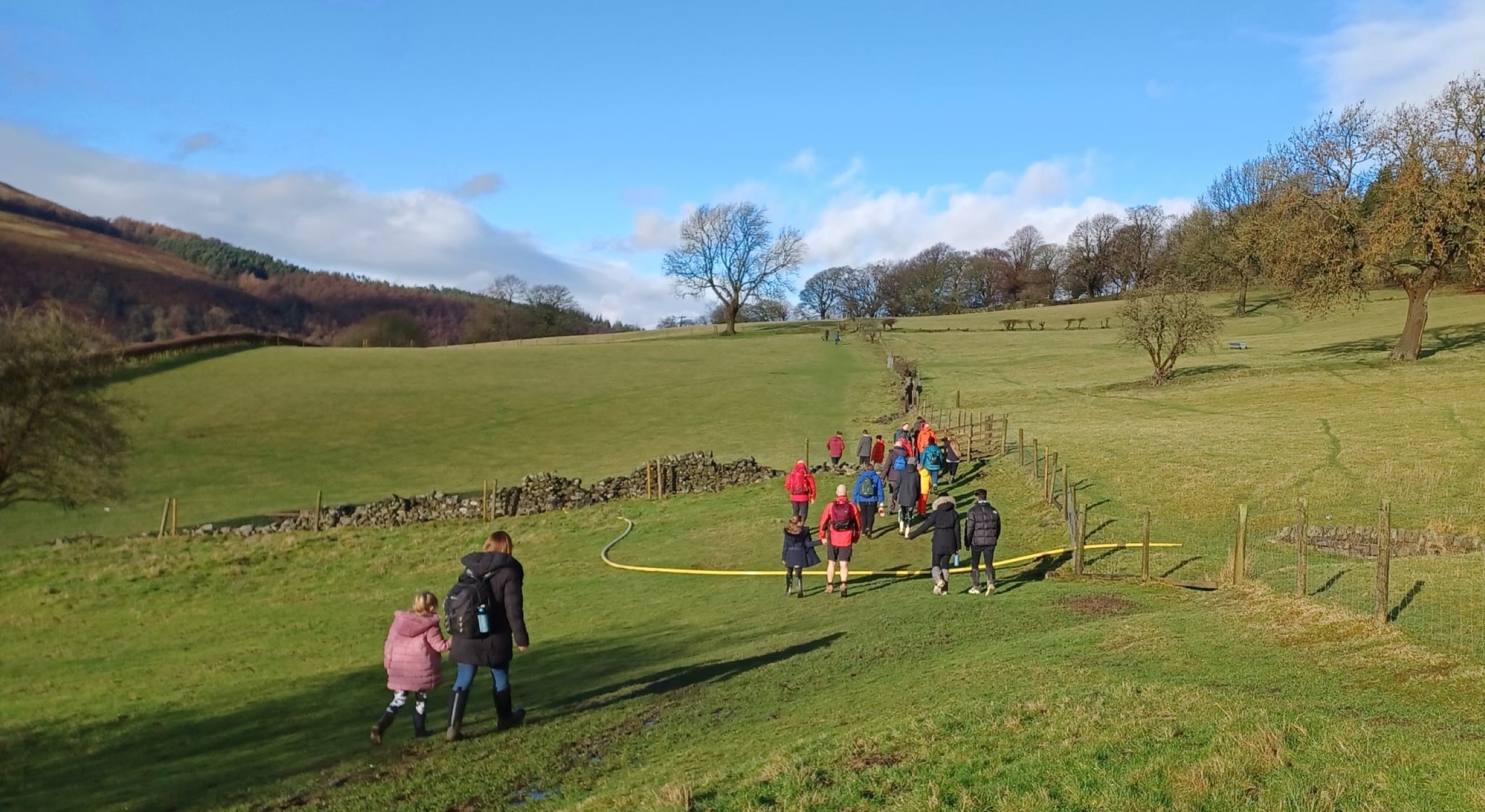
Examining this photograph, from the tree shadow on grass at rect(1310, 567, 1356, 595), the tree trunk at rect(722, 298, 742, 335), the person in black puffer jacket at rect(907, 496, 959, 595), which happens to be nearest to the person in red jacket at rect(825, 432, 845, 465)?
the person in black puffer jacket at rect(907, 496, 959, 595)

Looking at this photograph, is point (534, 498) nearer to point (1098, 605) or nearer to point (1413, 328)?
point (1098, 605)

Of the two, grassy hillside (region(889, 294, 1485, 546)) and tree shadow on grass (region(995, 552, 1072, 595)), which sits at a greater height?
grassy hillside (region(889, 294, 1485, 546))

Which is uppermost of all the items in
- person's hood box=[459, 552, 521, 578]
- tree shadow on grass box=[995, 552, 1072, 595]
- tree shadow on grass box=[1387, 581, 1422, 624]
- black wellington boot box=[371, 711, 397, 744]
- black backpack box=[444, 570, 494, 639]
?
person's hood box=[459, 552, 521, 578]

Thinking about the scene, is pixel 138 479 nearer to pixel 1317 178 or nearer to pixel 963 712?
pixel 963 712

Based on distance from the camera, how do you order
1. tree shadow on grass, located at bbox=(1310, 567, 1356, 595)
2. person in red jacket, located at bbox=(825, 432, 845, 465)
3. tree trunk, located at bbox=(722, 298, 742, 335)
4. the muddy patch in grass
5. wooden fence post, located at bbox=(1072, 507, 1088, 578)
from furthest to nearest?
tree trunk, located at bbox=(722, 298, 742, 335) < person in red jacket, located at bbox=(825, 432, 845, 465) < wooden fence post, located at bbox=(1072, 507, 1088, 578) < the muddy patch in grass < tree shadow on grass, located at bbox=(1310, 567, 1356, 595)

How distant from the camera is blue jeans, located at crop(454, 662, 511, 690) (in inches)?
417

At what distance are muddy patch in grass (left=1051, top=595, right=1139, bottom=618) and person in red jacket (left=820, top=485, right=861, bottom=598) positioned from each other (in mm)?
4084

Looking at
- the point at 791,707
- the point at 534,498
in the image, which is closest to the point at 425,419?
the point at 534,498

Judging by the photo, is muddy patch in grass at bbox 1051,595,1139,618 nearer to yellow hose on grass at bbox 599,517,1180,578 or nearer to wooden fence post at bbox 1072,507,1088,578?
wooden fence post at bbox 1072,507,1088,578

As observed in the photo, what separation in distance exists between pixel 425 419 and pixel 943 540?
4342 cm

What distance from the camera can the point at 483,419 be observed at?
54.7 m

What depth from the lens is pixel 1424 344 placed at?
54094 mm

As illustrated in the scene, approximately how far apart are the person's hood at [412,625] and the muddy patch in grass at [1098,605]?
979 centimetres

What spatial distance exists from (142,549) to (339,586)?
10060 mm
